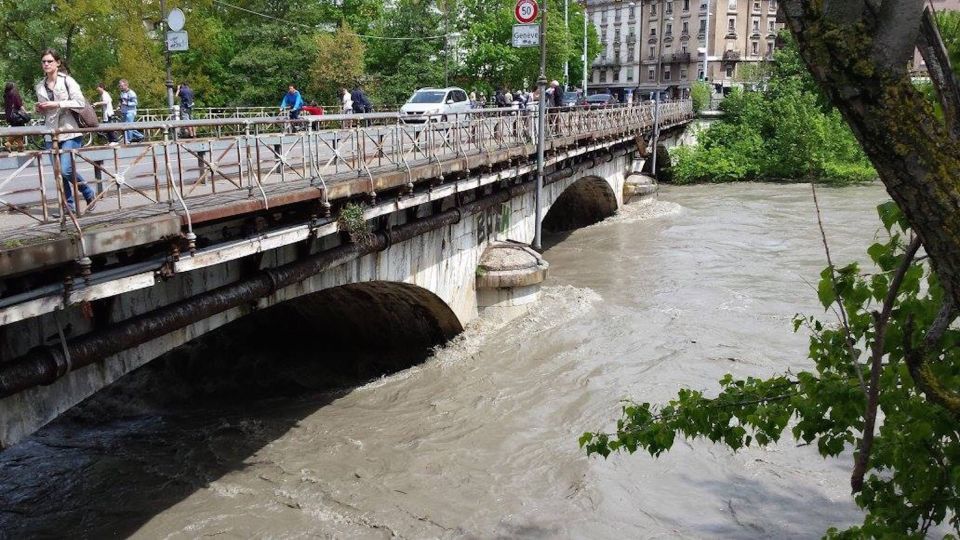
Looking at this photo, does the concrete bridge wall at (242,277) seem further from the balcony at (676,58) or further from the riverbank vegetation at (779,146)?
the balcony at (676,58)

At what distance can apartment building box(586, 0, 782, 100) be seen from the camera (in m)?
78.2

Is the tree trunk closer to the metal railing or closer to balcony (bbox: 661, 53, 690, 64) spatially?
the metal railing

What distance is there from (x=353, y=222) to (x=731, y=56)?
74579 millimetres

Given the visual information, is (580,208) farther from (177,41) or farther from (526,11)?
(177,41)

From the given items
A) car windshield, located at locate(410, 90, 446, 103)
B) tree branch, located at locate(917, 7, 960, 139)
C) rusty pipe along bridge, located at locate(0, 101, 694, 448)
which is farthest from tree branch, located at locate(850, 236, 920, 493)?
car windshield, located at locate(410, 90, 446, 103)

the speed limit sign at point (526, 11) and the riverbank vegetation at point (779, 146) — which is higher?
the speed limit sign at point (526, 11)

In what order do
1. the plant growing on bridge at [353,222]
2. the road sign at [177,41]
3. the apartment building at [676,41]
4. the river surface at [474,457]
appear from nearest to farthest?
1. the river surface at [474,457]
2. the plant growing on bridge at [353,222]
3. the road sign at [177,41]
4. the apartment building at [676,41]

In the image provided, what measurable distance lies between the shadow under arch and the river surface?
0.16ft

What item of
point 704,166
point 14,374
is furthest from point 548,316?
point 704,166

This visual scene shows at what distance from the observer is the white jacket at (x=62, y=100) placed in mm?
7891

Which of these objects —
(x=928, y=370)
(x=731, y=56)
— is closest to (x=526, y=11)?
(x=928, y=370)

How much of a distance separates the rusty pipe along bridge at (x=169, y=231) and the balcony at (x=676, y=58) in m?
72.5

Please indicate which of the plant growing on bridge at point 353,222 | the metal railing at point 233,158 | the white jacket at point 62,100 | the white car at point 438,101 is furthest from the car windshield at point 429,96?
the white jacket at point 62,100

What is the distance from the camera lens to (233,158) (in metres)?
13.5
